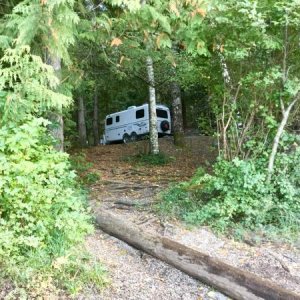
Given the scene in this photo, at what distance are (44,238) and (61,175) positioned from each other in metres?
0.73

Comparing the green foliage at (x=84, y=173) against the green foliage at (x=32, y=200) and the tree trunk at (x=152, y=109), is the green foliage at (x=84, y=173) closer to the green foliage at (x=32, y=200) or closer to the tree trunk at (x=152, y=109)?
the tree trunk at (x=152, y=109)

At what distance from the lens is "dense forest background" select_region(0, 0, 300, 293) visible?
382cm

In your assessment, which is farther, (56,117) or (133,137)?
(133,137)

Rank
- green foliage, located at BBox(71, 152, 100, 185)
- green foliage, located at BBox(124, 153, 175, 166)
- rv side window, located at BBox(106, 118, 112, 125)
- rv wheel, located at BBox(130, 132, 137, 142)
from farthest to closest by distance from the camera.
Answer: rv side window, located at BBox(106, 118, 112, 125)
rv wheel, located at BBox(130, 132, 137, 142)
green foliage, located at BBox(124, 153, 175, 166)
green foliage, located at BBox(71, 152, 100, 185)

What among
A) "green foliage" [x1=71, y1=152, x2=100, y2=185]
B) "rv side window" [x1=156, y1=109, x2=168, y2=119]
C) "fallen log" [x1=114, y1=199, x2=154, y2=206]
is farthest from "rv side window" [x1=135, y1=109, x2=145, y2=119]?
"fallen log" [x1=114, y1=199, x2=154, y2=206]

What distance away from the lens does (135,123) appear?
19203 mm

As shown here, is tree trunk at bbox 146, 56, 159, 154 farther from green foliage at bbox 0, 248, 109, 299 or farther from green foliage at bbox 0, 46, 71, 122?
green foliage at bbox 0, 248, 109, 299

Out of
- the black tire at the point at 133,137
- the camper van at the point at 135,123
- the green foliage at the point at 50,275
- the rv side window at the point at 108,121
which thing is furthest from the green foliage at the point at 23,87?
the rv side window at the point at 108,121

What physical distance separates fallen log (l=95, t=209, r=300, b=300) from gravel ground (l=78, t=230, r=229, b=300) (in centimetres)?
9

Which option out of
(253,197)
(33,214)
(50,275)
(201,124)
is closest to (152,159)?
(201,124)

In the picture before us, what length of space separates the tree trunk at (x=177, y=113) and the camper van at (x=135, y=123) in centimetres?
407

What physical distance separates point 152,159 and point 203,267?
7.64m

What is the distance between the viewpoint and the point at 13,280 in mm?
3648

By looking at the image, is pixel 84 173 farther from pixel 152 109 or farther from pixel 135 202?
pixel 152 109
